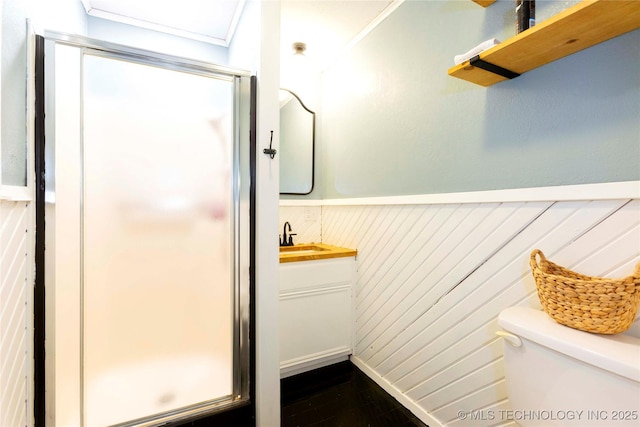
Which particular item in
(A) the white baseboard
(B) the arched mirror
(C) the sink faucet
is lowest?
(A) the white baseboard

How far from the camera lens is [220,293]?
4.51ft

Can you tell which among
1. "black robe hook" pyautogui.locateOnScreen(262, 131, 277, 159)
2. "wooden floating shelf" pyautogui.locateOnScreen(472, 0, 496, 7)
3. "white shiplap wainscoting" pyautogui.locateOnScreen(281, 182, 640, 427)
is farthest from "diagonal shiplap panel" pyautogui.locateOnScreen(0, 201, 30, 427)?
"wooden floating shelf" pyautogui.locateOnScreen(472, 0, 496, 7)

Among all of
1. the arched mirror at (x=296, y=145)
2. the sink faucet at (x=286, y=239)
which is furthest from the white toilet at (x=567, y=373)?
the arched mirror at (x=296, y=145)

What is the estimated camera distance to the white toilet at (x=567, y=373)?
0.74m

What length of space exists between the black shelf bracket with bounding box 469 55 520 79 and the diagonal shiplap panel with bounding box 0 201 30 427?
1.64 metres

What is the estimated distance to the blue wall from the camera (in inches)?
35.7

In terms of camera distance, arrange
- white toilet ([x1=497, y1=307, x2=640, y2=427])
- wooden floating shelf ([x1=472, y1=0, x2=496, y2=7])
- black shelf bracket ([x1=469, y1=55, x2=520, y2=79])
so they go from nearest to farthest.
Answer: white toilet ([x1=497, y1=307, x2=640, y2=427]) < black shelf bracket ([x1=469, y1=55, x2=520, y2=79]) < wooden floating shelf ([x1=472, y1=0, x2=496, y2=7])

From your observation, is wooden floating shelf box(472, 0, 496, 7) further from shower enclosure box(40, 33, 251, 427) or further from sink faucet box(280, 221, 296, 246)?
sink faucet box(280, 221, 296, 246)

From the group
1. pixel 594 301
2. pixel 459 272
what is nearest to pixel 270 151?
pixel 459 272

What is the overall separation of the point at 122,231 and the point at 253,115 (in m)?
0.78

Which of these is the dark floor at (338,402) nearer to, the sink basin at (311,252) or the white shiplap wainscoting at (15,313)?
the sink basin at (311,252)

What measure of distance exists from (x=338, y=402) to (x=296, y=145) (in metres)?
1.87

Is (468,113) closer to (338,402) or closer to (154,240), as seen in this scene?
(154,240)

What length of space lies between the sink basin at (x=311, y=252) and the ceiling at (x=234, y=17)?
61.2 inches
